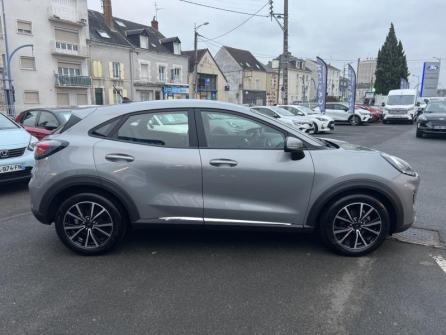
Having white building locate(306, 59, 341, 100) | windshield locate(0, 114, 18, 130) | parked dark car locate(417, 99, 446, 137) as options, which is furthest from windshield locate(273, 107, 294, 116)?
white building locate(306, 59, 341, 100)

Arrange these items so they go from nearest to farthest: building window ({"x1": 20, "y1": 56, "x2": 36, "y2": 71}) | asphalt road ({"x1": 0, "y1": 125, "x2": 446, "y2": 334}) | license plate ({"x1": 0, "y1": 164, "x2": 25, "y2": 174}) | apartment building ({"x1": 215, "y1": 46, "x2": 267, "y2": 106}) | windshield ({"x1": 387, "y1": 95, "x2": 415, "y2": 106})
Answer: asphalt road ({"x1": 0, "y1": 125, "x2": 446, "y2": 334})
license plate ({"x1": 0, "y1": 164, "x2": 25, "y2": 174})
windshield ({"x1": 387, "y1": 95, "x2": 415, "y2": 106})
building window ({"x1": 20, "y1": 56, "x2": 36, "y2": 71})
apartment building ({"x1": 215, "y1": 46, "x2": 267, "y2": 106})

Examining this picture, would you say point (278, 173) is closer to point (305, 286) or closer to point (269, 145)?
point (269, 145)

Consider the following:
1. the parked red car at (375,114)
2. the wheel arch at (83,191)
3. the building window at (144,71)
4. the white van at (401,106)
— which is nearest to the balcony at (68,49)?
the building window at (144,71)

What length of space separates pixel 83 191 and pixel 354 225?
9.24ft

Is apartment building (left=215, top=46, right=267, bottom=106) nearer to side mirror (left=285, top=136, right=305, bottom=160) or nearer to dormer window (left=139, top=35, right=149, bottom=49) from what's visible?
dormer window (left=139, top=35, right=149, bottom=49)

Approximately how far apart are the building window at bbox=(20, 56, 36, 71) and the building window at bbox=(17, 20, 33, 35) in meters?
2.07

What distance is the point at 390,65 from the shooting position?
63.7 m

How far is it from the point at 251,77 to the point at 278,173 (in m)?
55.3

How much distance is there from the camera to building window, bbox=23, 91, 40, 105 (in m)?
30.5

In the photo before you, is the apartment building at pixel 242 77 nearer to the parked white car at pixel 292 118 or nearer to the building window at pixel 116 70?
the building window at pixel 116 70

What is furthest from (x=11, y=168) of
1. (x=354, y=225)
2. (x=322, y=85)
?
(x=322, y=85)

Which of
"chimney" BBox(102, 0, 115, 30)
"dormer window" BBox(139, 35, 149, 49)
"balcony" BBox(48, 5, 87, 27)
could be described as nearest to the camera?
"balcony" BBox(48, 5, 87, 27)

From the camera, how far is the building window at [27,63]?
30.2m

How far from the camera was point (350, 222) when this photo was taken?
12.3 ft
